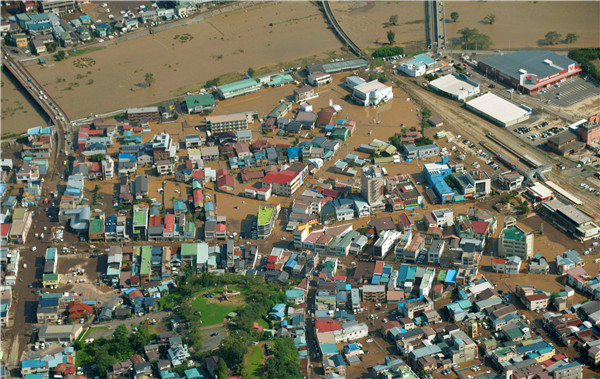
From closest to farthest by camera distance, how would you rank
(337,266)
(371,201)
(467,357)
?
(467,357) → (337,266) → (371,201)

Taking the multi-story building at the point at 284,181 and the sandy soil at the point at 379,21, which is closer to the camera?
the multi-story building at the point at 284,181

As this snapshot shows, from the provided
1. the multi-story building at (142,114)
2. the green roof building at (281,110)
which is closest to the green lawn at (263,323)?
the green roof building at (281,110)

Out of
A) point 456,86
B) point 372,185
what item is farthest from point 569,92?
point 372,185

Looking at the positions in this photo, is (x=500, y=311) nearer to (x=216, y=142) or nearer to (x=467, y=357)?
(x=467, y=357)

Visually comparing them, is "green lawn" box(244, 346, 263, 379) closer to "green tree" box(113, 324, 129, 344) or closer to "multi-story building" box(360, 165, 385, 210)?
"green tree" box(113, 324, 129, 344)

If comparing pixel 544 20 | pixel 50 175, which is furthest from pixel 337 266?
pixel 544 20

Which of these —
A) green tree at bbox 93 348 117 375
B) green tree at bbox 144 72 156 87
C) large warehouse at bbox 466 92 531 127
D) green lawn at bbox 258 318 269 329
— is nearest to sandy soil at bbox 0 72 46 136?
green tree at bbox 144 72 156 87

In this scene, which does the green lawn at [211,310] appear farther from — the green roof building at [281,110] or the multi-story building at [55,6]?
the multi-story building at [55,6]
